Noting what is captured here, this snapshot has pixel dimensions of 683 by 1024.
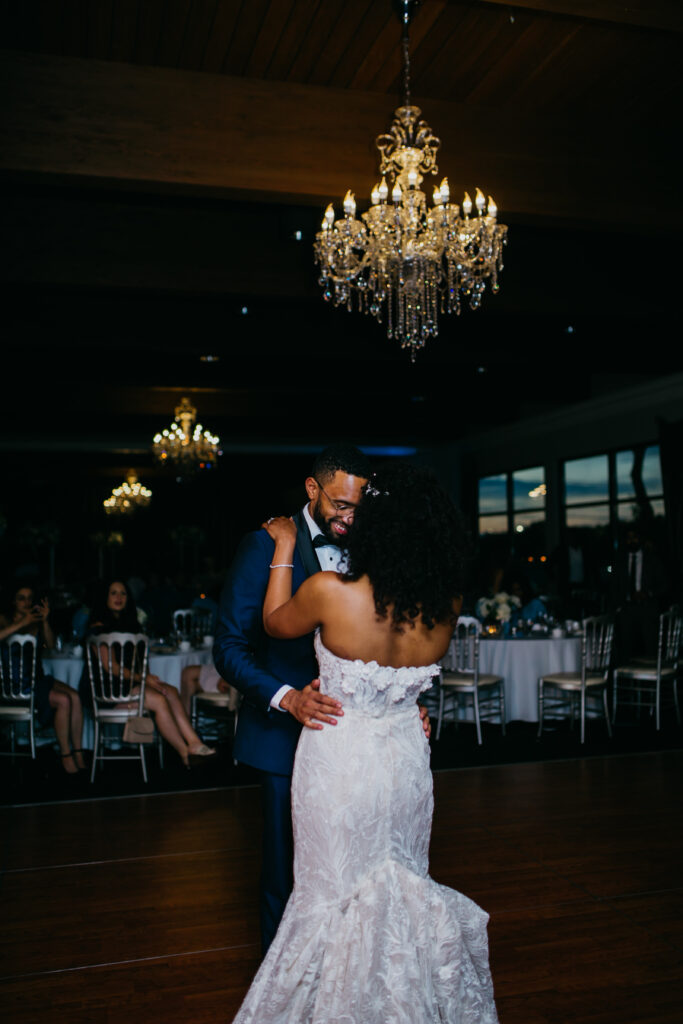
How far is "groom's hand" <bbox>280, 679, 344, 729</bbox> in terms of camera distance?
2023 millimetres

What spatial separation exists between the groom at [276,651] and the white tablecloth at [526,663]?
5.22 m

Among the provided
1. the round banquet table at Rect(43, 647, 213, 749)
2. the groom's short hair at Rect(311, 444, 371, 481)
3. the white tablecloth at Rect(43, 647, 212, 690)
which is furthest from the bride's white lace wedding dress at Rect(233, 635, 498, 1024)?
the white tablecloth at Rect(43, 647, 212, 690)

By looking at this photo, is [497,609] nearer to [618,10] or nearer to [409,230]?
[409,230]

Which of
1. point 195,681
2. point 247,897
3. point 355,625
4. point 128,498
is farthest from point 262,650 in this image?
point 128,498

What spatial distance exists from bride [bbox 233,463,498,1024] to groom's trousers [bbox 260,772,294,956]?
26 cm

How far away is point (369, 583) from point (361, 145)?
3984mm

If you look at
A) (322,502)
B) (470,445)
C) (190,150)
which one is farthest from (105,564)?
(322,502)

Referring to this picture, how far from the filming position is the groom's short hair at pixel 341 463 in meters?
2.32

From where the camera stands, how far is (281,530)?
229 centimetres

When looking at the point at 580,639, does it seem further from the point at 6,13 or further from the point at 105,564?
the point at 105,564

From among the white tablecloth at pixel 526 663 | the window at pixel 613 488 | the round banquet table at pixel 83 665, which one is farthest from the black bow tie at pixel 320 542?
the window at pixel 613 488

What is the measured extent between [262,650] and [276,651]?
0.07 meters

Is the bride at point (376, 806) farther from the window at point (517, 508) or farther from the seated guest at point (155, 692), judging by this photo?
the window at point (517, 508)

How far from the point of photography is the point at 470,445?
659 inches
